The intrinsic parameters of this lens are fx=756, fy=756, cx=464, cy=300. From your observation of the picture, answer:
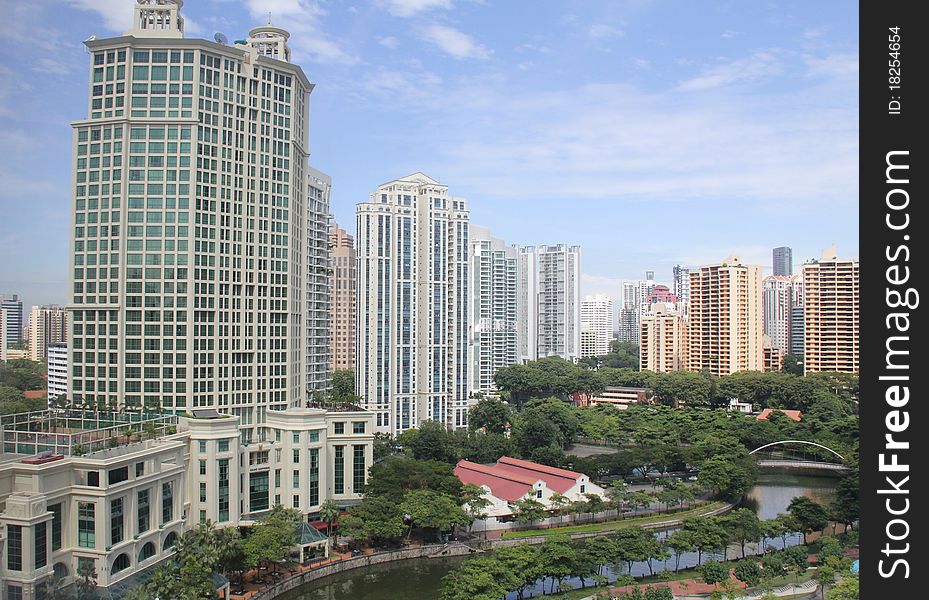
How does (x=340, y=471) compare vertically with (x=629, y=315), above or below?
below

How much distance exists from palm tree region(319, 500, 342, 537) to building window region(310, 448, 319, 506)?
14 cm

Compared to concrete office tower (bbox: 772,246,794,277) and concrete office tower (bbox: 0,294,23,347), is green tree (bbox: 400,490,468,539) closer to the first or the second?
concrete office tower (bbox: 0,294,23,347)

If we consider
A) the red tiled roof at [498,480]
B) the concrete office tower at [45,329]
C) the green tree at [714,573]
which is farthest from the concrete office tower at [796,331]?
the concrete office tower at [45,329]

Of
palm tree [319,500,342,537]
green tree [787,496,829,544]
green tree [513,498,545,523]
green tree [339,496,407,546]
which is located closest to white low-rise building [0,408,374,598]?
palm tree [319,500,342,537]

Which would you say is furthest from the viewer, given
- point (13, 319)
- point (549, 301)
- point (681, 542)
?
point (549, 301)

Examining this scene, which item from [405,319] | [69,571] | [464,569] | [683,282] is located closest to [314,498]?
[464,569]

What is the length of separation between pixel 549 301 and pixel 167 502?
23.0 meters

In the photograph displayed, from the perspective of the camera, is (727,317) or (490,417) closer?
(490,417)

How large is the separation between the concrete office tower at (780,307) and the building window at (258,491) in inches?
789

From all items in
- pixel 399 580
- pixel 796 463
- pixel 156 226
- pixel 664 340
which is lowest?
pixel 399 580

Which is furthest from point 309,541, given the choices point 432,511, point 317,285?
point 317,285

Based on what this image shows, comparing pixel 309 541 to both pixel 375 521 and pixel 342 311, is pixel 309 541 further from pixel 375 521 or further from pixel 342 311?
pixel 342 311

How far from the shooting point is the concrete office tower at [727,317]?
851 inches

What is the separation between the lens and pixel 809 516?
9.39 meters
